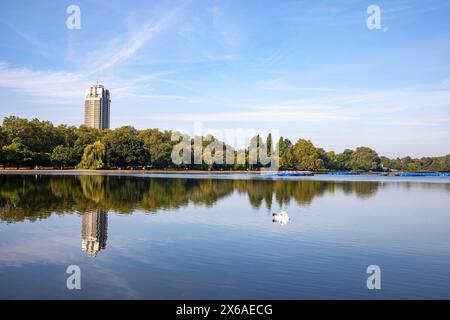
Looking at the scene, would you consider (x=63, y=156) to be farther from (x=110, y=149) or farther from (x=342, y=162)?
(x=342, y=162)

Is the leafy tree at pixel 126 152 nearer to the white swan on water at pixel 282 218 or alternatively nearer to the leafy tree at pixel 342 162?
the white swan on water at pixel 282 218

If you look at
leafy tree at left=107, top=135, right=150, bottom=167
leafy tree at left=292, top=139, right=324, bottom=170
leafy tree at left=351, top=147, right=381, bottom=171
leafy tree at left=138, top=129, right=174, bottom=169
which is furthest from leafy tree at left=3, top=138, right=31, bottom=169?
leafy tree at left=351, top=147, right=381, bottom=171

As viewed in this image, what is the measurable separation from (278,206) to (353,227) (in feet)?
25.4

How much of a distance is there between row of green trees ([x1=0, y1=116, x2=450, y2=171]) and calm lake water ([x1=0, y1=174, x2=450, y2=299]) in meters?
55.2

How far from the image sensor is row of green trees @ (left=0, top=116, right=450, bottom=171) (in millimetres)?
76438

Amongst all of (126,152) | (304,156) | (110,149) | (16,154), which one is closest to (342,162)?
(304,156)

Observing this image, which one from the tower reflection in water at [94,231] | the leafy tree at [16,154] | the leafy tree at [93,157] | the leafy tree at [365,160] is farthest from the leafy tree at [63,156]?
the leafy tree at [365,160]

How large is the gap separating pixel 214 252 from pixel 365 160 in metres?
135

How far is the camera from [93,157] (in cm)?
7744

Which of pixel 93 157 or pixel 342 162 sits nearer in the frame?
pixel 93 157

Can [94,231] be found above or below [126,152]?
Answer: below

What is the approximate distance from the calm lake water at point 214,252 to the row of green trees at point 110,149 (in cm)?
5516

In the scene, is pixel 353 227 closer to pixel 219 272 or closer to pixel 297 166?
pixel 219 272

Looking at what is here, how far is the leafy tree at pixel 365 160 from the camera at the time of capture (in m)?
138
